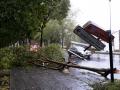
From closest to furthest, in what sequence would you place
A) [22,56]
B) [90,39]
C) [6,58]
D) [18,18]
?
[18,18] → [90,39] → [6,58] → [22,56]

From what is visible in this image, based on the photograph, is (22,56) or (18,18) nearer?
(18,18)

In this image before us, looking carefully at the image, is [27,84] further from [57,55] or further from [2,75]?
[57,55]

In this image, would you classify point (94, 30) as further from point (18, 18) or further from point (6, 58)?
point (18, 18)

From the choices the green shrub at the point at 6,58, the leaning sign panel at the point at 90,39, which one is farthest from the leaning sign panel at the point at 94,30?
the green shrub at the point at 6,58

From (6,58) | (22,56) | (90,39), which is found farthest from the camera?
(22,56)

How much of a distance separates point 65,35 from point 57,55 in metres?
40.8

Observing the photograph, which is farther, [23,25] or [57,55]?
[57,55]

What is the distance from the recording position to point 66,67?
1994 cm

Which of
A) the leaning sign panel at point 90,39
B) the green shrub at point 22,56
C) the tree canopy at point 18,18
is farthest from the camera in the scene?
the green shrub at point 22,56

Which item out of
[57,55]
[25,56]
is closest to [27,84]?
[25,56]

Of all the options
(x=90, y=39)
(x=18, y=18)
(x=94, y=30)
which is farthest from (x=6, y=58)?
(x=18, y=18)

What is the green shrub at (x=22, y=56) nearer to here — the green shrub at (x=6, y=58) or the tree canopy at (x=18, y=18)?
the green shrub at (x=6, y=58)

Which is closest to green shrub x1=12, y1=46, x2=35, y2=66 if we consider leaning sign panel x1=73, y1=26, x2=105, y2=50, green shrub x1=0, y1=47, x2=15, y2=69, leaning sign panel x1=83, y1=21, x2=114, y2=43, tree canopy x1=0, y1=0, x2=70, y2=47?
green shrub x1=0, y1=47, x2=15, y2=69

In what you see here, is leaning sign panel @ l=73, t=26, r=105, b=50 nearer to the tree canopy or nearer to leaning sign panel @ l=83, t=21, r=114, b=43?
leaning sign panel @ l=83, t=21, r=114, b=43
